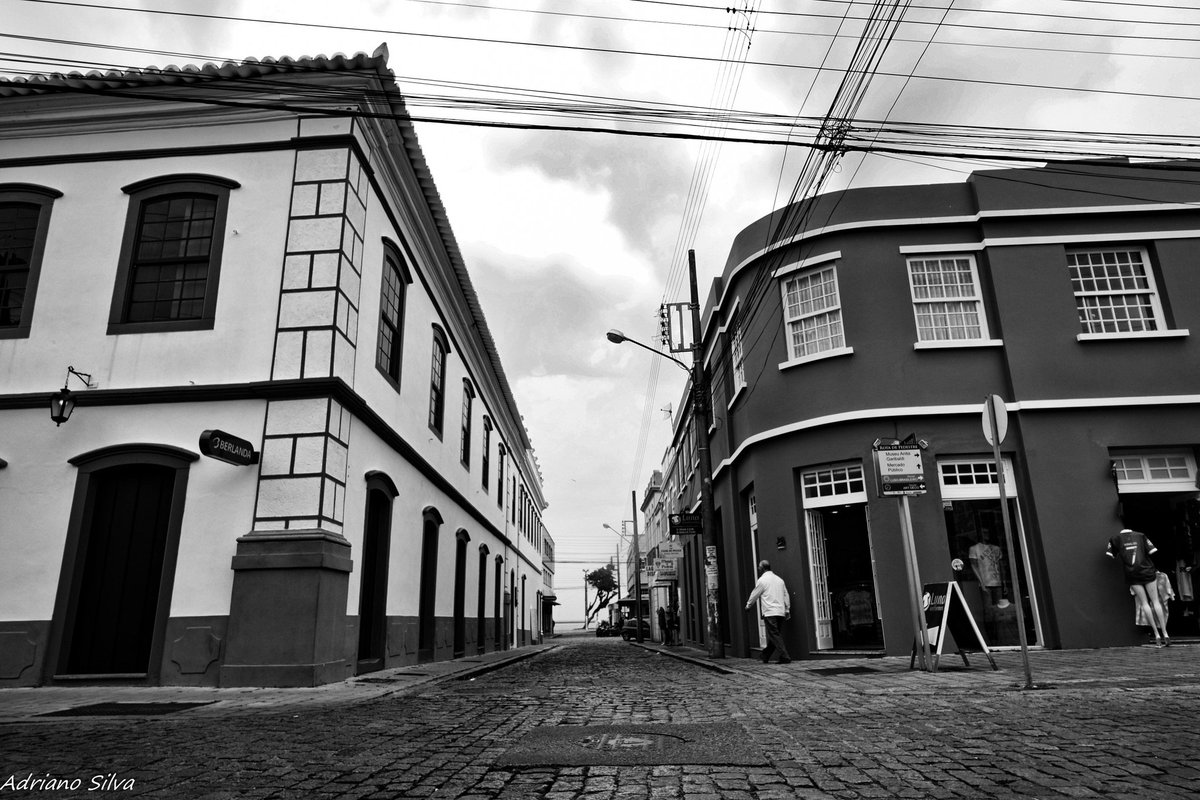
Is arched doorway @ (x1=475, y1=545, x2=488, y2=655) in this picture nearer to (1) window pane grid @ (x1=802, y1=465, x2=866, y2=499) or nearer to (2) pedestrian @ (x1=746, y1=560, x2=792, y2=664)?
(2) pedestrian @ (x1=746, y1=560, x2=792, y2=664)

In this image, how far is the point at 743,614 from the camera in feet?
51.2

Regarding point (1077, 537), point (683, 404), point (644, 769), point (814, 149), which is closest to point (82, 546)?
point (644, 769)

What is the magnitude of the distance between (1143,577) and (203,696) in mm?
12629

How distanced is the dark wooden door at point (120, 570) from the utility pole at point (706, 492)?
949 centimetres

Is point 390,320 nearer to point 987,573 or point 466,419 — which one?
point 466,419

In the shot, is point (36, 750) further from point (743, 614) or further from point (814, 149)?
point (743, 614)

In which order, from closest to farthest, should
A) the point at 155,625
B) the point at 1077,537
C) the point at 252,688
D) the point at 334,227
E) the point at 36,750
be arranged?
the point at 36,750 → the point at 252,688 → the point at 155,625 → the point at 334,227 → the point at 1077,537

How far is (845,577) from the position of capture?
41.8ft

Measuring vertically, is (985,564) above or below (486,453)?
below

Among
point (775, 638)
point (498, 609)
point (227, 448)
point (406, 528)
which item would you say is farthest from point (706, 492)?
point (498, 609)

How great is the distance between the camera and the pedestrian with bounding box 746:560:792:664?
12258mm

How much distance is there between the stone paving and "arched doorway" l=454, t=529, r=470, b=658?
10227 millimetres

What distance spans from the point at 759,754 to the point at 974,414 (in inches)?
383

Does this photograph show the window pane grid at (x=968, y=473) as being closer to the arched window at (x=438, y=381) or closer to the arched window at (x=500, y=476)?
the arched window at (x=438, y=381)
